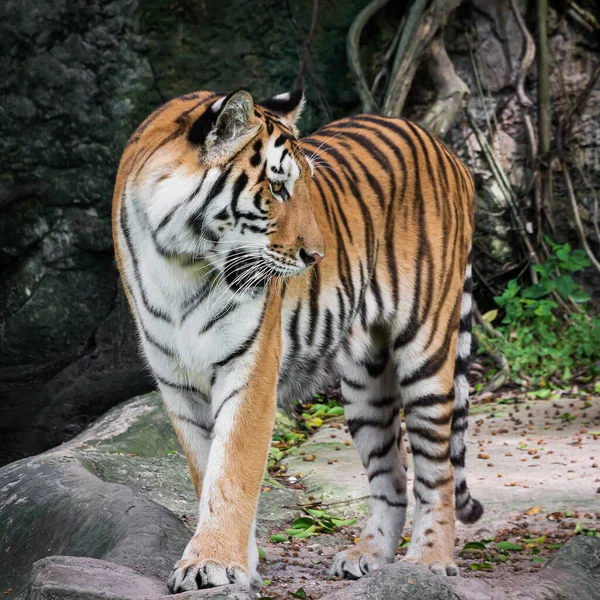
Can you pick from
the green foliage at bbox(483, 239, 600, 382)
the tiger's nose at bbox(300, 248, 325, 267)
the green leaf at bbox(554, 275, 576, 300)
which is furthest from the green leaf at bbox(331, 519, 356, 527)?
the green leaf at bbox(554, 275, 576, 300)

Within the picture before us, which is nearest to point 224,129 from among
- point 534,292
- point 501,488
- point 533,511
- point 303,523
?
point 303,523

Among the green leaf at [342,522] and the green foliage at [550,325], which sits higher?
the green leaf at [342,522]

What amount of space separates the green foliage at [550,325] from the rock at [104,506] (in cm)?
291

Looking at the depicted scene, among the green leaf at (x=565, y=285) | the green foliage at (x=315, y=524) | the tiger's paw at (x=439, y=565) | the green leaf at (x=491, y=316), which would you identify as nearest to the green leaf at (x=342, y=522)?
the green foliage at (x=315, y=524)

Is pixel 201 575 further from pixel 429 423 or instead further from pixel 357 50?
pixel 357 50

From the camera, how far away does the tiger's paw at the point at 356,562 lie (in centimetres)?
354

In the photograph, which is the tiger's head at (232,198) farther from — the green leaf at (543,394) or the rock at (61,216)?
the green leaf at (543,394)

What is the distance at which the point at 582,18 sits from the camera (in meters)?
7.46

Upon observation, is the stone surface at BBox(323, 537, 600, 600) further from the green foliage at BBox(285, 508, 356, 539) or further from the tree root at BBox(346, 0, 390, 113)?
the tree root at BBox(346, 0, 390, 113)

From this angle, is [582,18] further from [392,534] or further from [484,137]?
[392,534]

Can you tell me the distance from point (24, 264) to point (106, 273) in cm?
60

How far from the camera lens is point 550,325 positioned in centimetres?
722

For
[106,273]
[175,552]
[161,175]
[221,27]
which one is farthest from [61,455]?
[221,27]

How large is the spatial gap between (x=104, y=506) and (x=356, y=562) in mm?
1071
